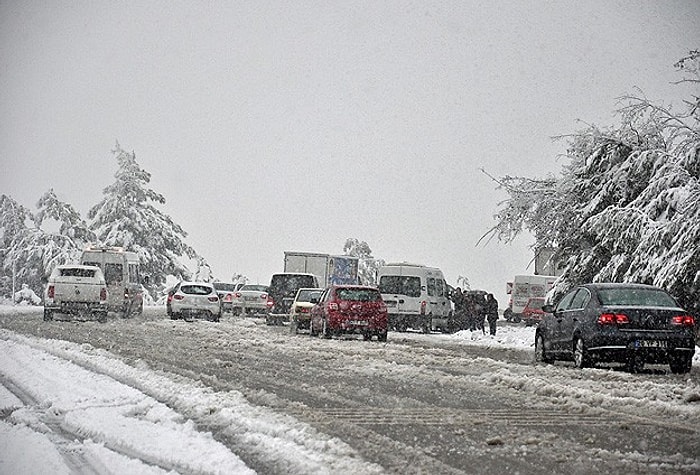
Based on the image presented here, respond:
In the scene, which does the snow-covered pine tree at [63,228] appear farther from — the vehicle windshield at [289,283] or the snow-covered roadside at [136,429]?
the snow-covered roadside at [136,429]

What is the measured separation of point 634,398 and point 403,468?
223 inches

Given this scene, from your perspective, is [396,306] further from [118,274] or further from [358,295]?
[118,274]

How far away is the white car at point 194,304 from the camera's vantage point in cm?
3922

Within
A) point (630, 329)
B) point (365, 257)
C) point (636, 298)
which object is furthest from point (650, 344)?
point (365, 257)

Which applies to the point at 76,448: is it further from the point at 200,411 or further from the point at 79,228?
the point at 79,228

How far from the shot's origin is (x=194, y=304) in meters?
39.3

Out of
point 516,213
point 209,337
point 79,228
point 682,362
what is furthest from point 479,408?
point 79,228

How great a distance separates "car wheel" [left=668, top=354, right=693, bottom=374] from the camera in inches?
650

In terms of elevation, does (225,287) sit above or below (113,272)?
above

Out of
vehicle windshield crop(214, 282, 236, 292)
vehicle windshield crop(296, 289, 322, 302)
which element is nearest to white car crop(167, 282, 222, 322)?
vehicle windshield crop(296, 289, 322, 302)

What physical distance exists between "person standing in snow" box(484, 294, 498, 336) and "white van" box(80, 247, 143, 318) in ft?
45.6

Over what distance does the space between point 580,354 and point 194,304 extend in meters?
24.4

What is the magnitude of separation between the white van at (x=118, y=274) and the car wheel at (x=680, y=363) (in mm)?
25696

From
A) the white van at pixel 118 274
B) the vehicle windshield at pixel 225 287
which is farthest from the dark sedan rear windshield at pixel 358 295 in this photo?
the vehicle windshield at pixel 225 287
